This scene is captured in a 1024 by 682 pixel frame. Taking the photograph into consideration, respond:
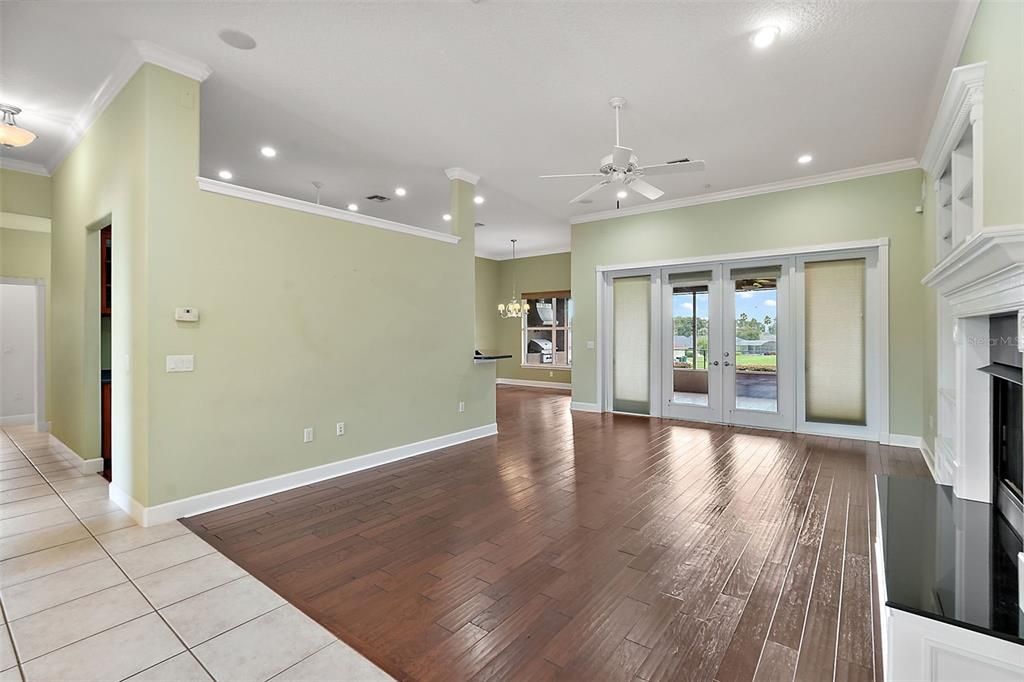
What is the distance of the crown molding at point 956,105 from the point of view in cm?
261

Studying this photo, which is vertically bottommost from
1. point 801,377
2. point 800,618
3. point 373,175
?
point 800,618

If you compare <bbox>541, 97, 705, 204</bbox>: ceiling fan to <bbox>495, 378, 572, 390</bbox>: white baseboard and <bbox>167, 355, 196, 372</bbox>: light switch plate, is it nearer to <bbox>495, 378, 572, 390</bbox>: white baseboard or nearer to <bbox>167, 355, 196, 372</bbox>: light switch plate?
<bbox>167, 355, 196, 372</bbox>: light switch plate

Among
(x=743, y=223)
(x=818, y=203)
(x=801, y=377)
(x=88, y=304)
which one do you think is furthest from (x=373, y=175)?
(x=801, y=377)

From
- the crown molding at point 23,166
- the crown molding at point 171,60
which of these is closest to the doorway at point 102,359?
the crown molding at point 23,166

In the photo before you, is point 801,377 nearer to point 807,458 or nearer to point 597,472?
point 807,458

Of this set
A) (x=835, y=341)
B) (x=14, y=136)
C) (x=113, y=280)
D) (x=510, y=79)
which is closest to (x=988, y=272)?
(x=510, y=79)

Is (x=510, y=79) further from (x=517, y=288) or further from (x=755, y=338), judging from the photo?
(x=517, y=288)

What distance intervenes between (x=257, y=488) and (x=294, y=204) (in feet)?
8.00

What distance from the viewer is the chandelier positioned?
10.8m

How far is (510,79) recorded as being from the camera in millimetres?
3617

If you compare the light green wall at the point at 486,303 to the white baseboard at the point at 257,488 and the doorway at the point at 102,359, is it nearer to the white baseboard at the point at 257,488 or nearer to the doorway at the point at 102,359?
the white baseboard at the point at 257,488

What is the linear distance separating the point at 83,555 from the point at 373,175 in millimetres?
4635

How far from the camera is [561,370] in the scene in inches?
443

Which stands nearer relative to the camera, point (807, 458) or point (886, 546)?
point (886, 546)
